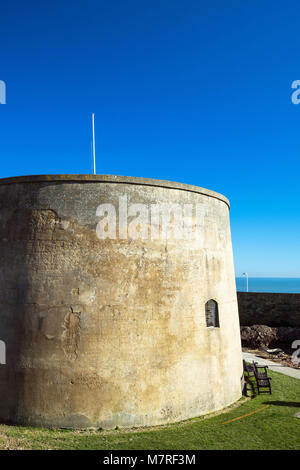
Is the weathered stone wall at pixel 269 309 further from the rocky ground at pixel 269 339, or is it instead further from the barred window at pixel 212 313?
the barred window at pixel 212 313

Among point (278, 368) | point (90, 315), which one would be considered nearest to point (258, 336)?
point (278, 368)

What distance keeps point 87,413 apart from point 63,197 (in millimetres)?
5318

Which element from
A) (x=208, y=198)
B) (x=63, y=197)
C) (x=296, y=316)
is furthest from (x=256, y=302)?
(x=63, y=197)

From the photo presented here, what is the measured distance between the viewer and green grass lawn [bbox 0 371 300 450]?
7.55 metres

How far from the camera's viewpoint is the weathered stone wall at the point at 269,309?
23.1 meters

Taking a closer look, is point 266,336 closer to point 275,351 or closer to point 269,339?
point 269,339

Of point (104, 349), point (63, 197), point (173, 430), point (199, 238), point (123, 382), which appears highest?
point (63, 197)

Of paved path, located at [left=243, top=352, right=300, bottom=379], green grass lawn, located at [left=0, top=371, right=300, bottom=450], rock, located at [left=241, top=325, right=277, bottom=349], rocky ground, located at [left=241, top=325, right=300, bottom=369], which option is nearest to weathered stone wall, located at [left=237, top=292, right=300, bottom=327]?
rocky ground, located at [left=241, top=325, right=300, bottom=369]

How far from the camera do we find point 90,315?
28.7 feet

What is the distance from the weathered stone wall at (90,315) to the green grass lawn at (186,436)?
1.13 feet

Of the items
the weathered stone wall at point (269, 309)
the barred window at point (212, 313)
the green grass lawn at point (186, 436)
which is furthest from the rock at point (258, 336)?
the barred window at point (212, 313)

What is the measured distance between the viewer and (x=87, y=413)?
842 cm
